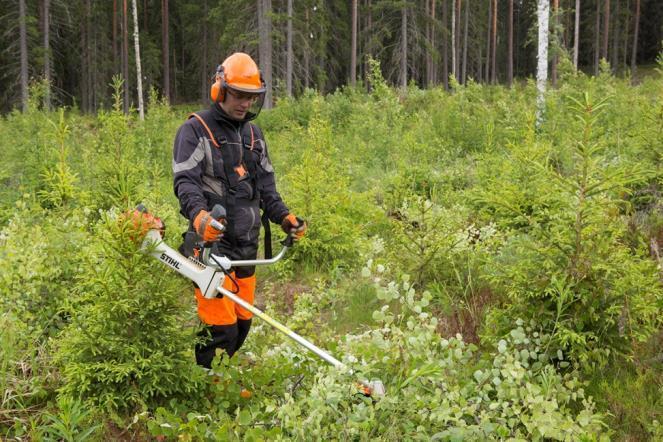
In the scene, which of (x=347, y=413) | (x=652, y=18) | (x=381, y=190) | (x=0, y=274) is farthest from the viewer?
(x=652, y=18)

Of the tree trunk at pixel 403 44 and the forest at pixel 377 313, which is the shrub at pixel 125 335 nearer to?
the forest at pixel 377 313

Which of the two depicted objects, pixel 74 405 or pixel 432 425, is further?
pixel 74 405

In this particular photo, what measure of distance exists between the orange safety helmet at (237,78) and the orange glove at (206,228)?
100 centimetres

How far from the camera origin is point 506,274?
12.7ft

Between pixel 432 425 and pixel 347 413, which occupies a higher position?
pixel 347 413

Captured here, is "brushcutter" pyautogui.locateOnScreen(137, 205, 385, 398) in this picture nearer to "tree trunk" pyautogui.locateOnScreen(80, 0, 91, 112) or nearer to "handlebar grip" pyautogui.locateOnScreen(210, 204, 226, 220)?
"handlebar grip" pyautogui.locateOnScreen(210, 204, 226, 220)

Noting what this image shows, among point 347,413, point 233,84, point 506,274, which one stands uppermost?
point 233,84

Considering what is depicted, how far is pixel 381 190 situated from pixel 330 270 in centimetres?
272

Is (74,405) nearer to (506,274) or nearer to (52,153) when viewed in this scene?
(506,274)

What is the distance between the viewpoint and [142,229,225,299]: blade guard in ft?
11.6

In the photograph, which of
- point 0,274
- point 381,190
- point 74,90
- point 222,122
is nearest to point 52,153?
point 0,274

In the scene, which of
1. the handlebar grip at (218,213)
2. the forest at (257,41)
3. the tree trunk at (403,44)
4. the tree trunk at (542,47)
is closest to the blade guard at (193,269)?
the handlebar grip at (218,213)

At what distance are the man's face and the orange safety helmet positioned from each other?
0.14ft

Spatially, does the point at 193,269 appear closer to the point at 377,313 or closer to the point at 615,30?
the point at 377,313
